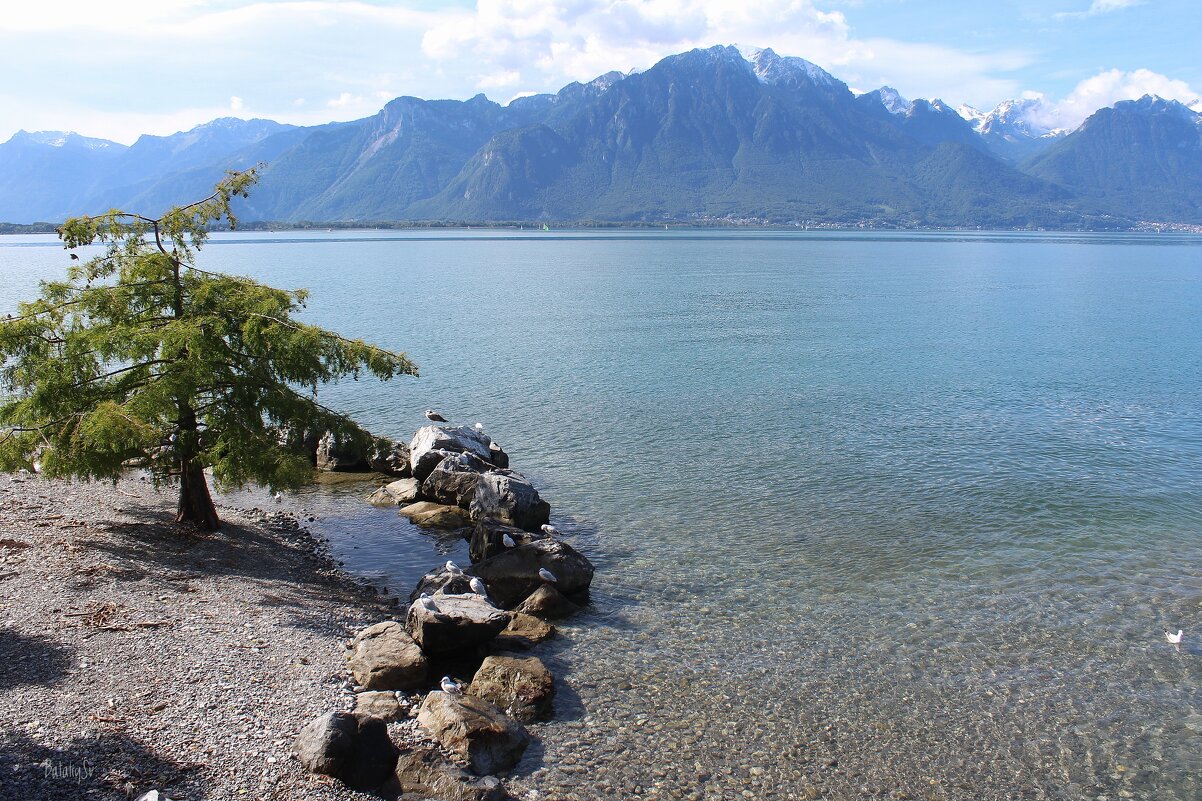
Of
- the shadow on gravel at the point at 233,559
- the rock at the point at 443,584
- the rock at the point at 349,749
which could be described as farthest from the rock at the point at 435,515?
the rock at the point at 349,749

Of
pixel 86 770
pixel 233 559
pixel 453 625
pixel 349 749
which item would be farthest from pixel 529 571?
pixel 86 770

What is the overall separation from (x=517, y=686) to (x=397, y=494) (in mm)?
14637

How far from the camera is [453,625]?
17109 mm

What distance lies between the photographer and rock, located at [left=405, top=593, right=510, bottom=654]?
16969 mm

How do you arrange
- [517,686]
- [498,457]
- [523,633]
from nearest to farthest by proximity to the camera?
[517,686] → [523,633] → [498,457]

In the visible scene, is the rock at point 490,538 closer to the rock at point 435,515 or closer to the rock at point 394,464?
the rock at point 435,515

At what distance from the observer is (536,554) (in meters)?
21.4

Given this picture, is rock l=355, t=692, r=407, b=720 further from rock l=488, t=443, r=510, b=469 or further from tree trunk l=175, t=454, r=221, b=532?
rock l=488, t=443, r=510, b=469

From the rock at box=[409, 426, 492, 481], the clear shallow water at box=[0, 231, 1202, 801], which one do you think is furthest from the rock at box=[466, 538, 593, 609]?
the rock at box=[409, 426, 492, 481]

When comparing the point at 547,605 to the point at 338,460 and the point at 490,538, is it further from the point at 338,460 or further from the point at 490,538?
the point at 338,460

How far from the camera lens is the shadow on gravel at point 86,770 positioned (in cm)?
1123

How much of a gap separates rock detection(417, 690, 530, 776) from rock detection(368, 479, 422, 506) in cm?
1465

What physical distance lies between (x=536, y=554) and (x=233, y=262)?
161m

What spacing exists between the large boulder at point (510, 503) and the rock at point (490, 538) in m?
1.81
